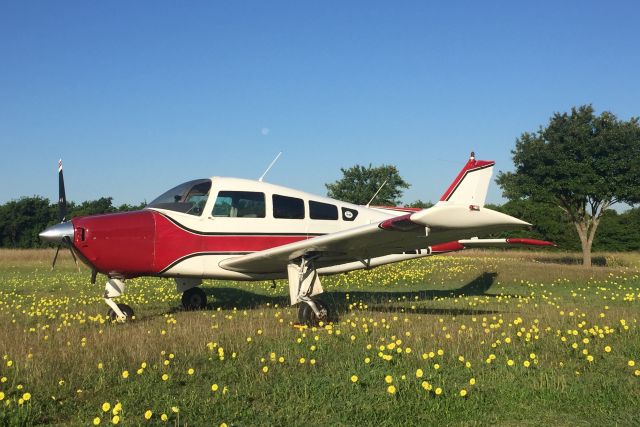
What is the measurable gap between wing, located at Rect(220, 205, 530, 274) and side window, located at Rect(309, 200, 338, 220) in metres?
0.99

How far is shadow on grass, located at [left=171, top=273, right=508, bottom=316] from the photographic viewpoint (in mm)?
10148

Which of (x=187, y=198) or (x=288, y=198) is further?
(x=288, y=198)

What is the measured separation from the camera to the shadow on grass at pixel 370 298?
33.3ft

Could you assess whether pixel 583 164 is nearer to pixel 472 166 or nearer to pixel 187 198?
pixel 472 166

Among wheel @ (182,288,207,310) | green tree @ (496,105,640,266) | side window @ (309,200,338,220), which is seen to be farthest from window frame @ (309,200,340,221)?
green tree @ (496,105,640,266)

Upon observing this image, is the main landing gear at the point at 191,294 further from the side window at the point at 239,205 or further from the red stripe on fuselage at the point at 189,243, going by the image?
the side window at the point at 239,205

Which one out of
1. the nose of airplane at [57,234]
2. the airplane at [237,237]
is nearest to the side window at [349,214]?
the airplane at [237,237]

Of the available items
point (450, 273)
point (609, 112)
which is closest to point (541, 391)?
point (450, 273)

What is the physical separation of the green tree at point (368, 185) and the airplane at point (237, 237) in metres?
39.6

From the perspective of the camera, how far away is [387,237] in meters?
8.39

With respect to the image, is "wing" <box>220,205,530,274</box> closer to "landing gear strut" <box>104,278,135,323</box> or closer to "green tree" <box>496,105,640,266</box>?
"landing gear strut" <box>104,278,135,323</box>

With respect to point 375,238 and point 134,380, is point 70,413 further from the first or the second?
point 375,238

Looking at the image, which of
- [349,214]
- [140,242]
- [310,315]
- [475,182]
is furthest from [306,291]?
[475,182]

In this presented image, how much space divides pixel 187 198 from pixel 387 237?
3.89 metres
